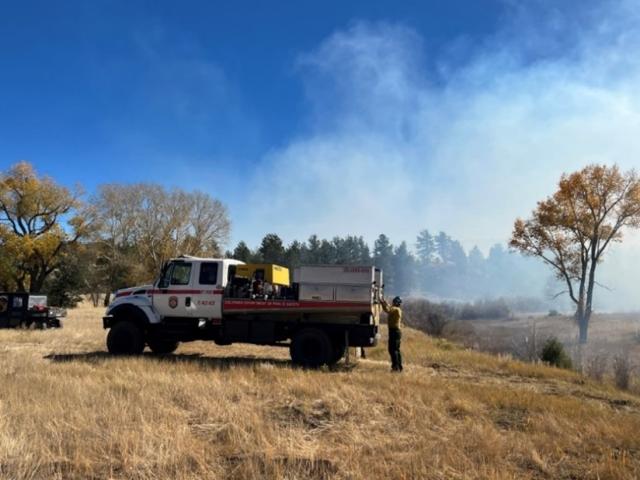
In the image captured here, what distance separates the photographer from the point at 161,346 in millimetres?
16203

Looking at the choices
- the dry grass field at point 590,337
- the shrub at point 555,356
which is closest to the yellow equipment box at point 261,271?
the shrub at point 555,356

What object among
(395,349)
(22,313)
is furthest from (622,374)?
(22,313)

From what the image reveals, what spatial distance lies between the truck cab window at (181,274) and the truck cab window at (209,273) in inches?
16.9

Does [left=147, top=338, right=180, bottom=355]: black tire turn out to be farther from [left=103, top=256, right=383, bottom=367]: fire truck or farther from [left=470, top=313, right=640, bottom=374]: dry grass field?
[left=470, top=313, right=640, bottom=374]: dry grass field

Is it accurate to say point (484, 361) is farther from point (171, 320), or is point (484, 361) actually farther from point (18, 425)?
point (18, 425)

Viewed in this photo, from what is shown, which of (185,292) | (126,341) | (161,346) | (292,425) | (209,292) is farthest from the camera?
(161,346)

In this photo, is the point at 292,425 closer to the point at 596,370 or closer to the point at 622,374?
the point at 622,374

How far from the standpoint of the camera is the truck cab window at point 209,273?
14.7 metres

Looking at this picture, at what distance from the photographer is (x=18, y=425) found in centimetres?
663

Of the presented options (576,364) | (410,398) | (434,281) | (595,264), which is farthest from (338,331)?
(434,281)

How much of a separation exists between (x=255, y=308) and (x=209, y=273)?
1.75m

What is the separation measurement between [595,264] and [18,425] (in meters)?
33.3

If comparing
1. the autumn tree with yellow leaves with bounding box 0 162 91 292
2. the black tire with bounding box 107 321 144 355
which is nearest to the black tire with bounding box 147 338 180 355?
the black tire with bounding box 107 321 144 355

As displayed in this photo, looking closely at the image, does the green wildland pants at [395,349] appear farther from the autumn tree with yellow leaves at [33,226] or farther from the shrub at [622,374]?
the autumn tree with yellow leaves at [33,226]
